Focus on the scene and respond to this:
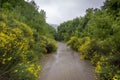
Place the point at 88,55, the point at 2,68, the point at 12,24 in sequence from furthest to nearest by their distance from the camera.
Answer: the point at 88,55, the point at 12,24, the point at 2,68

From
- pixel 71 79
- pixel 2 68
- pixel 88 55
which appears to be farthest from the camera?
pixel 88 55

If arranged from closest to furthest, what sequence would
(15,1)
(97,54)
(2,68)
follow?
(2,68)
(97,54)
(15,1)

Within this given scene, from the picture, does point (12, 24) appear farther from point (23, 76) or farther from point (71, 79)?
point (23, 76)

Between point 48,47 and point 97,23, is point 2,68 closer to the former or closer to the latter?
point 97,23

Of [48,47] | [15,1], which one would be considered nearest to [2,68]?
[48,47]

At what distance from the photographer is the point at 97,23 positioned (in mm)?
20109

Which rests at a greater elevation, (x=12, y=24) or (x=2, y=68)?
(x=12, y=24)

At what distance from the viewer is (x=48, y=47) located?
26938 millimetres

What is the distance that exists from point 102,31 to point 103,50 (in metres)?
4.79

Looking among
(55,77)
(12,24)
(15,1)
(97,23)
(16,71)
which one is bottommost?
(55,77)

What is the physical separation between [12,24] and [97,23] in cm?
886

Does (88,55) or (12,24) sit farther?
(88,55)

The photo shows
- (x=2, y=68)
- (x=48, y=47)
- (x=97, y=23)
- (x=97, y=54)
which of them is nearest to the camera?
(x=2, y=68)

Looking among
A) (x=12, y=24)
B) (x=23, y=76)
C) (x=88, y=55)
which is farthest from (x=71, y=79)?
(x=88, y=55)
